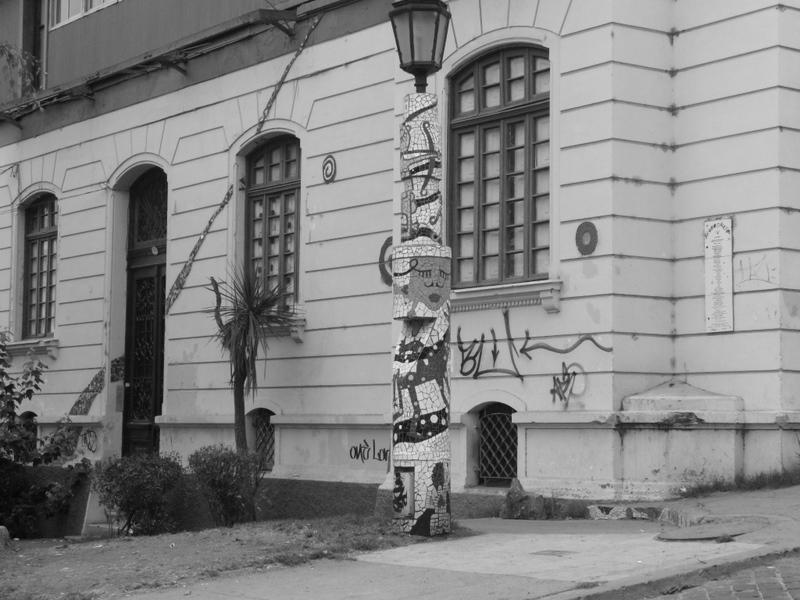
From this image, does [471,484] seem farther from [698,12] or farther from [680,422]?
[698,12]

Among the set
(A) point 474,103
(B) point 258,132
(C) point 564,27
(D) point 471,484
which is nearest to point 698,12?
(C) point 564,27

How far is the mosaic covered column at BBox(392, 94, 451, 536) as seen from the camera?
1188 centimetres

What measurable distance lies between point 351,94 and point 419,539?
852cm

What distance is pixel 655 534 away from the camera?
11.8m

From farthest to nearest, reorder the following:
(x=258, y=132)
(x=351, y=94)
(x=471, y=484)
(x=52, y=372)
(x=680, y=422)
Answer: (x=52, y=372) < (x=258, y=132) < (x=351, y=94) < (x=471, y=484) < (x=680, y=422)

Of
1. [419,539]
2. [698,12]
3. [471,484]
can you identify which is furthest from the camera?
[471,484]

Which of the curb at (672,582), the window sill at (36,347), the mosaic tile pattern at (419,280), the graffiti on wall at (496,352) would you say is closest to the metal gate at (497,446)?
the graffiti on wall at (496,352)

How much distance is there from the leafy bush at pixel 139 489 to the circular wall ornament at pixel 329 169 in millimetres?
4343

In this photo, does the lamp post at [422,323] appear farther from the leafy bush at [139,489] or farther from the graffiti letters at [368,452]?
the leafy bush at [139,489]

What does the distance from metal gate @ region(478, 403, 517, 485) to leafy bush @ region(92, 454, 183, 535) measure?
13.7ft

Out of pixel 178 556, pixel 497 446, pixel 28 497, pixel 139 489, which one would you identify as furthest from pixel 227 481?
pixel 28 497

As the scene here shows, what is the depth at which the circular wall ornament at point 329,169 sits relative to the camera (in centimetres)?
1888

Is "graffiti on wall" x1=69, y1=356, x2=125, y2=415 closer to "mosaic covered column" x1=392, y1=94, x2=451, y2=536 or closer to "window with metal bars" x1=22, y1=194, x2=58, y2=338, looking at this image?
"window with metal bars" x1=22, y1=194, x2=58, y2=338

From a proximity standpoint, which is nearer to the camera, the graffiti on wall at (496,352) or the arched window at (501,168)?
the graffiti on wall at (496,352)
